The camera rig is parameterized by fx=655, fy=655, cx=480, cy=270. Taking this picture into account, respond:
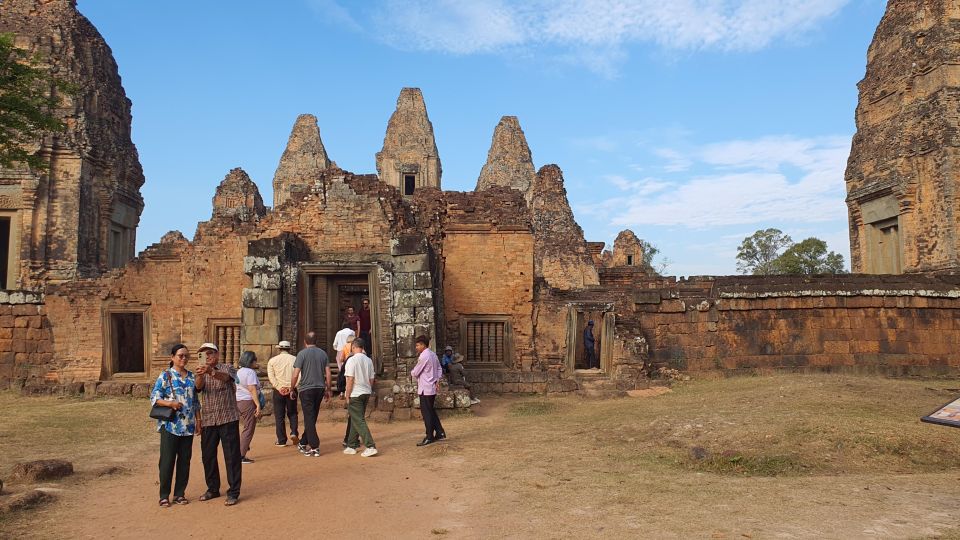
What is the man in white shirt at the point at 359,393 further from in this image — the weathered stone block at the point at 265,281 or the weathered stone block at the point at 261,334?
the weathered stone block at the point at 265,281

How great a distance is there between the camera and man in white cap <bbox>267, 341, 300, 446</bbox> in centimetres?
871

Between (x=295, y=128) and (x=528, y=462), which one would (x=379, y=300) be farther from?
(x=295, y=128)

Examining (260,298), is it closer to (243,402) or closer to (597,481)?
(243,402)

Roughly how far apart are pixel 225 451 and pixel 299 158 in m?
35.0

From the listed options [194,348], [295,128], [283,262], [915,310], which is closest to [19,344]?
[194,348]

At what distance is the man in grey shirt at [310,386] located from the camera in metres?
8.25

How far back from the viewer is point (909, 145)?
1973 cm

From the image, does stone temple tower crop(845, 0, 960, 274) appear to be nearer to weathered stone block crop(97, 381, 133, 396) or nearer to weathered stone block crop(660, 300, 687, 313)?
weathered stone block crop(660, 300, 687, 313)

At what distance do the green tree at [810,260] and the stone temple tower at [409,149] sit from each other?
2412 centimetres

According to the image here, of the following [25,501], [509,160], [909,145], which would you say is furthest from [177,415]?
[509,160]

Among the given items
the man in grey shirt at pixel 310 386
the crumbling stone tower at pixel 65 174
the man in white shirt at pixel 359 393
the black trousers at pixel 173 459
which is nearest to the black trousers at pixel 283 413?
the man in grey shirt at pixel 310 386

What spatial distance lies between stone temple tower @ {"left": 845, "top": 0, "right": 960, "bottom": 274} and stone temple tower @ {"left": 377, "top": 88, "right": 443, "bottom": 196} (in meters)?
23.5

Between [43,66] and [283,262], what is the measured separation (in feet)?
38.5

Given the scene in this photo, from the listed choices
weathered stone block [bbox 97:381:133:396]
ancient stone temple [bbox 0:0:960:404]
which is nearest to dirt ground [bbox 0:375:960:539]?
ancient stone temple [bbox 0:0:960:404]
